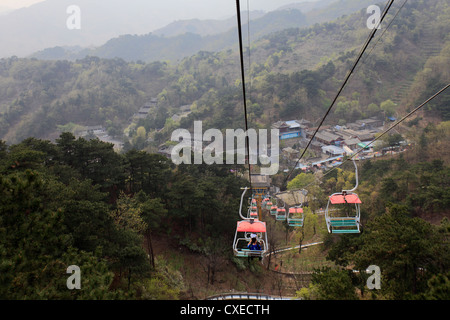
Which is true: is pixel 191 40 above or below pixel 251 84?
above

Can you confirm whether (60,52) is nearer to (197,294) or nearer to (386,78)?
(386,78)

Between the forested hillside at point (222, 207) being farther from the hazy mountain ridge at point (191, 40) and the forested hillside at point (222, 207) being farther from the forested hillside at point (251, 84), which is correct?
the hazy mountain ridge at point (191, 40)

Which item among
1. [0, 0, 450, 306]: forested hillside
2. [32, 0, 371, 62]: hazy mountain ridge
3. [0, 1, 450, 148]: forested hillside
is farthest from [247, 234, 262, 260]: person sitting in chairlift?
[32, 0, 371, 62]: hazy mountain ridge

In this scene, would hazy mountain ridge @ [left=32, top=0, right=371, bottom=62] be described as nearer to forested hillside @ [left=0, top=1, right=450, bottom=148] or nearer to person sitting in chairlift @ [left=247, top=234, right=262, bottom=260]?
forested hillside @ [left=0, top=1, right=450, bottom=148]

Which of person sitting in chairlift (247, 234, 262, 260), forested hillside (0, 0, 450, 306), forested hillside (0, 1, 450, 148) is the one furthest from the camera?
forested hillside (0, 1, 450, 148)

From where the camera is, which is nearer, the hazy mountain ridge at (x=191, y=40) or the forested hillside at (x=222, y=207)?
the forested hillside at (x=222, y=207)

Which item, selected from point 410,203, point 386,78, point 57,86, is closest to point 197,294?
point 410,203

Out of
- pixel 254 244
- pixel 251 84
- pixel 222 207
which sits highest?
pixel 251 84

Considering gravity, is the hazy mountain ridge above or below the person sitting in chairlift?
above

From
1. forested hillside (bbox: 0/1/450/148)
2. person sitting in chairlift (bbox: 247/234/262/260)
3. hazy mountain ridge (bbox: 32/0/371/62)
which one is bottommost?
person sitting in chairlift (bbox: 247/234/262/260)

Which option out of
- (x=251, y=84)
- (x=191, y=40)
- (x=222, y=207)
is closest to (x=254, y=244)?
(x=222, y=207)

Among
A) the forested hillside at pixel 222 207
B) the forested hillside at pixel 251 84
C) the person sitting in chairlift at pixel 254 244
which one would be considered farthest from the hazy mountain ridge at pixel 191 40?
the person sitting in chairlift at pixel 254 244

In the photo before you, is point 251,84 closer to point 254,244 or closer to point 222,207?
point 222,207
